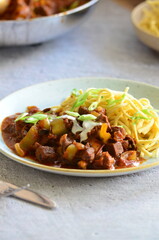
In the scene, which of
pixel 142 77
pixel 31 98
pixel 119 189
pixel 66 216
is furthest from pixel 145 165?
pixel 142 77

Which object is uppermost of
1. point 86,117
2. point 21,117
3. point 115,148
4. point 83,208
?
point 86,117

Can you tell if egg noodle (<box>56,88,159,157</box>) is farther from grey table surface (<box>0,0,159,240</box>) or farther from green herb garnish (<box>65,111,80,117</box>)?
grey table surface (<box>0,0,159,240</box>)

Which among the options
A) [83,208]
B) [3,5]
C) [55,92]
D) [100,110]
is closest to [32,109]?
[55,92]

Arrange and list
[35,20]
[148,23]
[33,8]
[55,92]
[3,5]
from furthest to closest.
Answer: [148,23] < [33,8] < [3,5] < [35,20] < [55,92]

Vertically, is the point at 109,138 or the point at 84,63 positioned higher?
the point at 109,138

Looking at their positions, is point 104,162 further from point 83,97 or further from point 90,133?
point 83,97

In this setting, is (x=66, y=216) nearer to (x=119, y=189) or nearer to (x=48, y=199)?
(x=48, y=199)

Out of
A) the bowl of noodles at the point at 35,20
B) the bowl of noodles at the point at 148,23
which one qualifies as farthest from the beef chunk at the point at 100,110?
the bowl of noodles at the point at 148,23

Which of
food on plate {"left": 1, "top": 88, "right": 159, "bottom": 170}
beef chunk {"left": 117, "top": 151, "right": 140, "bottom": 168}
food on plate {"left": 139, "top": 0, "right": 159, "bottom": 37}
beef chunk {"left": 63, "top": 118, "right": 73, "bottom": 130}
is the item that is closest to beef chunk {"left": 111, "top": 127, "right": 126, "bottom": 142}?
food on plate {"left": 1, "top": 88, "right": 159, "bottom": 170}
